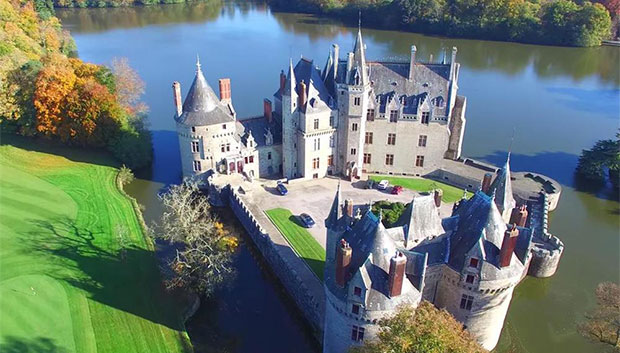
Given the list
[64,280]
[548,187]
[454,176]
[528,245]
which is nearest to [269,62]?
[454,176]

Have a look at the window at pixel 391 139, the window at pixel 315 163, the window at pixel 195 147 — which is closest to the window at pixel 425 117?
the window at pixel 391 139

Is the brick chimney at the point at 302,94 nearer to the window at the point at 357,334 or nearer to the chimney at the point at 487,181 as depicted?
the chimney at the point at 487,181

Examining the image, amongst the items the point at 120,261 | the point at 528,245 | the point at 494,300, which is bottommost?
the point at 120,261

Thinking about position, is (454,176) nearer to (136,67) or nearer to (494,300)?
(494,300)

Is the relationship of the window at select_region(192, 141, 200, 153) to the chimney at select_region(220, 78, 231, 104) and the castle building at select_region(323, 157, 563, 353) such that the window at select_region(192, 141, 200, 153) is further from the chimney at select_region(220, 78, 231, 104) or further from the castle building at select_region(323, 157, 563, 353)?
the castle building at select_region(323, 157, 563, 353)

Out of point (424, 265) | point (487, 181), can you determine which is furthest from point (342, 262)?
point (487, 181)

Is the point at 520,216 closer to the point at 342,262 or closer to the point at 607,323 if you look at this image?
the point at 607,323
